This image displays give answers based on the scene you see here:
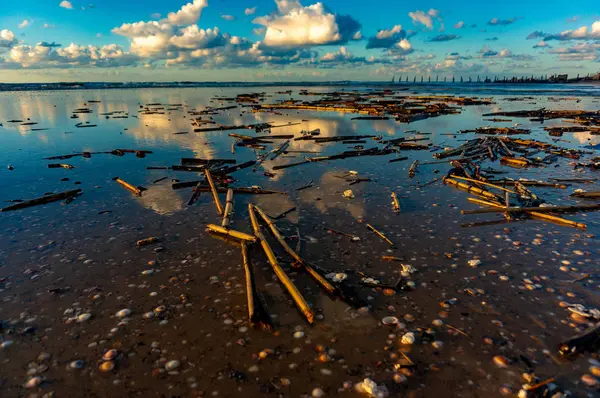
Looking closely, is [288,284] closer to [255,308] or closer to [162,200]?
[255,308]

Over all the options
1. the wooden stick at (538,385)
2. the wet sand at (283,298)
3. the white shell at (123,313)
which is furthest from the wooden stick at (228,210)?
the wooden stick at (538,385)

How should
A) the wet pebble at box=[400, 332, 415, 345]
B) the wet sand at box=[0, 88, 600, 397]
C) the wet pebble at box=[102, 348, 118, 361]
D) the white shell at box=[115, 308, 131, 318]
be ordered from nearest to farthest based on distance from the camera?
the wet sand at box=[0, 88, 600, 397] < the wet pebble at box=[102, 348, 118, 361] < the wet pebble at box=[400, 332, 415, 345] < the white shell at box=[115, 308, 131, 318]

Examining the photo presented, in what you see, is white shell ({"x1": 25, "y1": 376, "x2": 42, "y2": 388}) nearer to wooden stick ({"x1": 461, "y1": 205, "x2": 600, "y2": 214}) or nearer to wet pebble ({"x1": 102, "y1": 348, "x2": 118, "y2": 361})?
wet pebble ({"x1": 102, "y1": 348, "x2": 118, "y2": 361})

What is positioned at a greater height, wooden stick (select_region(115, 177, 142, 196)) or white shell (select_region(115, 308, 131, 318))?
wooden stick (select_region(115, 177, 142, 196))

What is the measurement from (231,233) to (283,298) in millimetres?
3243

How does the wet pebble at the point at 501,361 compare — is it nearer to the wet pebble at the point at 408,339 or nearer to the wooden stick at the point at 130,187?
the wet pebble at the point at 408,339

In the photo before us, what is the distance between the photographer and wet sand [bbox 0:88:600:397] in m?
5.12

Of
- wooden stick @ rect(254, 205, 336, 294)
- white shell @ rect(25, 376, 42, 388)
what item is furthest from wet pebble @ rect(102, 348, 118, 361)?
wooden stick @ rect(254, 205, 336, 294)

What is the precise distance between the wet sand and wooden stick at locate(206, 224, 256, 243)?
0.31 meters

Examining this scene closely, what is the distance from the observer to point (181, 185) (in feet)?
47.5

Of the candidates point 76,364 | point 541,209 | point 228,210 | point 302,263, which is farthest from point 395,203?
point 76,364

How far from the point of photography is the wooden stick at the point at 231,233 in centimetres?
919

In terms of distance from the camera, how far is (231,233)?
31.2 feet

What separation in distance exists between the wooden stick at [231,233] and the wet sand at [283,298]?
307 mm
